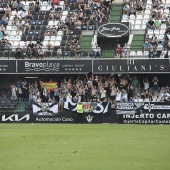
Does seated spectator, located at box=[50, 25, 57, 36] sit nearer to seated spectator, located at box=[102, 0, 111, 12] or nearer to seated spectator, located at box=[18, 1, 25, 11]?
seated spectator, located at box=[18, 1, 25, 11]

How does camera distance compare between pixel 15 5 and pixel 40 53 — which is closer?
pixel 40 53

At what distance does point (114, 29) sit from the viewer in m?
56.4

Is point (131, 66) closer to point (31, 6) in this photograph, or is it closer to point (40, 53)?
point (40, 53)

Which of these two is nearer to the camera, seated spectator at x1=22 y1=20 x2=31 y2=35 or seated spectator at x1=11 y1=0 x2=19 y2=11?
seated spectator at x1=22 y1=20 x2=31 y2=35

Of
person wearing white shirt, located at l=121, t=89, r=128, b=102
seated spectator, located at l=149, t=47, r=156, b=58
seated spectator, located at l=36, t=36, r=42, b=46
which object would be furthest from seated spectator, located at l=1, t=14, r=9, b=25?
person wearing white shirt, located at l=121, t=89, r=128, b=102
